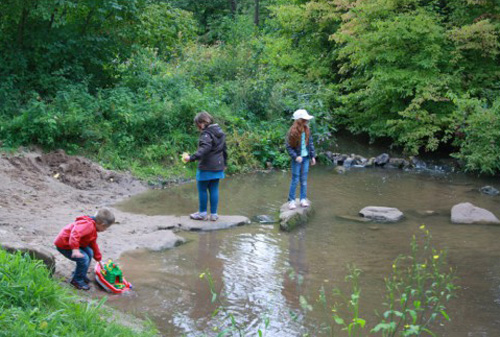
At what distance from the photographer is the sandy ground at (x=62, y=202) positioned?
25.2 feet

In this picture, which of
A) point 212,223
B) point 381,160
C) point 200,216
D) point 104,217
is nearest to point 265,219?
point 212,223

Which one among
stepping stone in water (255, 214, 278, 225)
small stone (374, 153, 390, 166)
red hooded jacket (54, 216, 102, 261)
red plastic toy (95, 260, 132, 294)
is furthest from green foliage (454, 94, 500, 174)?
red hooded jacket (54, 216, 102, 261)

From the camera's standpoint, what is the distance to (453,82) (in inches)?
635

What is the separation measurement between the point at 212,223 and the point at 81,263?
3544 mm

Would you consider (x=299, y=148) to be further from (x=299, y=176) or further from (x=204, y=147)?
(x=204, y=147)

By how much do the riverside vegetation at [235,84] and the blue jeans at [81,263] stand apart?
21.3 ft

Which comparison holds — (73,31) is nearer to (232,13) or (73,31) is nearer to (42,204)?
(42,204)

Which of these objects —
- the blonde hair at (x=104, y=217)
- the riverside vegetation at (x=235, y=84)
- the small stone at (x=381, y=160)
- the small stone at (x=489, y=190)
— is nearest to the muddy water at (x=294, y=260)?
the small stone at (x=489, y=190)

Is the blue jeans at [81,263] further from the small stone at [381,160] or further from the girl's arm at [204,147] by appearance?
the small stone at [381,160]

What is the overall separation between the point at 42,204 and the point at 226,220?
3.22 metres

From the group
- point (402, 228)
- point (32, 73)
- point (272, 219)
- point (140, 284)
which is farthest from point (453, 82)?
point (140, 284)

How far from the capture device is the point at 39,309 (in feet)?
14.9

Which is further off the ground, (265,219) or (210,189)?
(210,189)

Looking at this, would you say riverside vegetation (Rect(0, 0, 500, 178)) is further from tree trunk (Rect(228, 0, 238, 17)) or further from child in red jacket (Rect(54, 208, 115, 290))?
tree trunk (Rect(228, 0, 238, 17))
